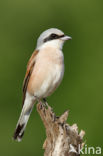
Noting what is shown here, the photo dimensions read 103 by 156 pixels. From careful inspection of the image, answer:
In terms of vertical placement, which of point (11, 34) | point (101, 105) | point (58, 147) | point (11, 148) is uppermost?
point (11, 34)

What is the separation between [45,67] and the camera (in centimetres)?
791

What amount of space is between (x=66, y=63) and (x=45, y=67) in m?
3.78

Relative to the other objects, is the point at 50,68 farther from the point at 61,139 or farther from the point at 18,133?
the point at 18,133

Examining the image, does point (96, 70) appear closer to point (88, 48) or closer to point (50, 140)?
point (88, 48)

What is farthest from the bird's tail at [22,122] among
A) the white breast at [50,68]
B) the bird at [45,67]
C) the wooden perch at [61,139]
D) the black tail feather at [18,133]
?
the wooden perch at [61,139]

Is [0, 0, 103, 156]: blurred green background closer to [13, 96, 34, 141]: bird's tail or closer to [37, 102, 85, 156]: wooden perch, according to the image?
[13, 96, 34, 141]: bird's tail

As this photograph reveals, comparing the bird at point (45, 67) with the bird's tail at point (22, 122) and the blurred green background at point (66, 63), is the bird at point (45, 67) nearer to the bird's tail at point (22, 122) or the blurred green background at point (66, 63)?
the bird's tail at point (22, 122)

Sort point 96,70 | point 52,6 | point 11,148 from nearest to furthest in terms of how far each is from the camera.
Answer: point 11,148 < point 96,70 < point 52,6

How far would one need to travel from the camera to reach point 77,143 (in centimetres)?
721

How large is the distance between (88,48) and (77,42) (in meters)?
0.24

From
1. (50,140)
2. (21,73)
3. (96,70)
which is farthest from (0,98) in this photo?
(50,140)

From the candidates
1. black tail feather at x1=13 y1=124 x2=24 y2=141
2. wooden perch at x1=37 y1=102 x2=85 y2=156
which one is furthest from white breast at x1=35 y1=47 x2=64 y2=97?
black tail feather at x1=13 y1=124 x2=24 y2=141

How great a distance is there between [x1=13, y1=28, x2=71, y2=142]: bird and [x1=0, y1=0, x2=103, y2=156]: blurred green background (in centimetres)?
257

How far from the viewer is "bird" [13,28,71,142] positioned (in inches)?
312
